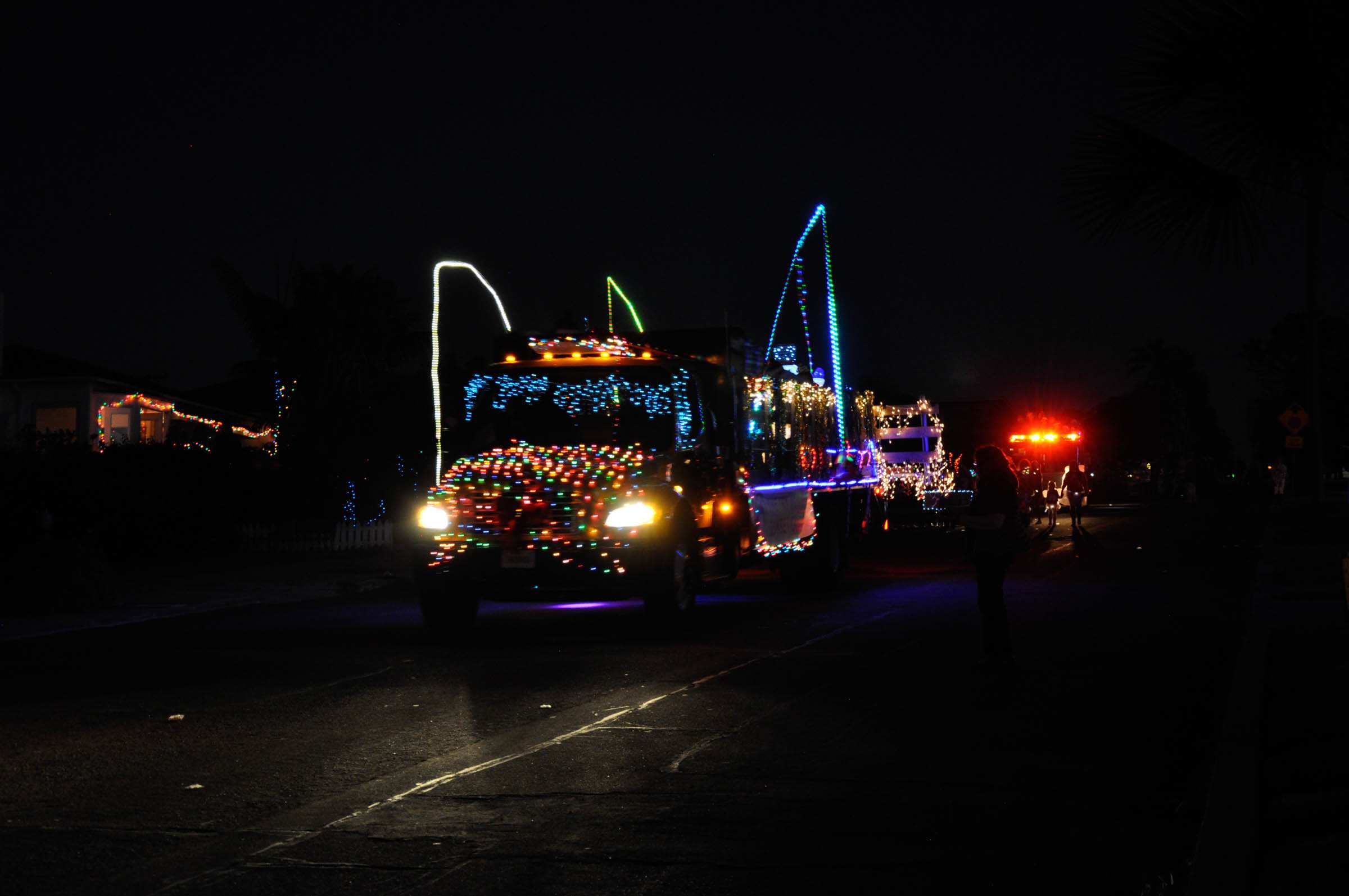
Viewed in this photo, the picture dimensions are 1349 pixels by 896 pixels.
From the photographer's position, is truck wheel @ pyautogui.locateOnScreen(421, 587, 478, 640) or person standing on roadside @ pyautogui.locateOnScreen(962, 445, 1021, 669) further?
truck wheel @ pyautogui.locateOnScreen(421, 587, 478, 640)

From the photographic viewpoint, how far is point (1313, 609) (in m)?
16.5

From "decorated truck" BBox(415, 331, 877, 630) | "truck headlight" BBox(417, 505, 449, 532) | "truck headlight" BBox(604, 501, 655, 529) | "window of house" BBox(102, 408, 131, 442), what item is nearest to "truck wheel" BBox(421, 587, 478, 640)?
"decorated truck" BBox(415, 331, 877, 630)

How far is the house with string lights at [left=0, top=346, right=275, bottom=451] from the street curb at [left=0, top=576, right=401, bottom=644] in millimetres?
15676

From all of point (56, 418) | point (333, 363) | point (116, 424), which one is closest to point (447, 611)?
point (333, 363)

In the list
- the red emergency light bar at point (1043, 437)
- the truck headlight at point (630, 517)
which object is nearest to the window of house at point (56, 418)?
the truck headlight at point (630, 517)

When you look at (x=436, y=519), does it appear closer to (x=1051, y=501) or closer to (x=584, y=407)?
(x=584, y=407)

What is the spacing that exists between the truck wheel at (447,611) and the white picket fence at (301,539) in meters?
16.1

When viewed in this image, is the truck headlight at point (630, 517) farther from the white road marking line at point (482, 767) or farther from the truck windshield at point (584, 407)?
the white road marking line at point (482, 767)

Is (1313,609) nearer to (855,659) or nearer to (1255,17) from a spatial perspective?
(855,659)

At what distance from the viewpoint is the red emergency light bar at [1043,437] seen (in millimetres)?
52406

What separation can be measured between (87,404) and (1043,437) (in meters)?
30.0

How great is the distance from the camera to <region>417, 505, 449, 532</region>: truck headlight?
15.8m

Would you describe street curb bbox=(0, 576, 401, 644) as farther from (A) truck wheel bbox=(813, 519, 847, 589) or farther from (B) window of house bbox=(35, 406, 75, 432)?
(B) window of house bbox=(35, 406, 75, 432)

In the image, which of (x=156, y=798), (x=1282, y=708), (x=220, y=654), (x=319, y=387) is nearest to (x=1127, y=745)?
(x=1282, y=708)
